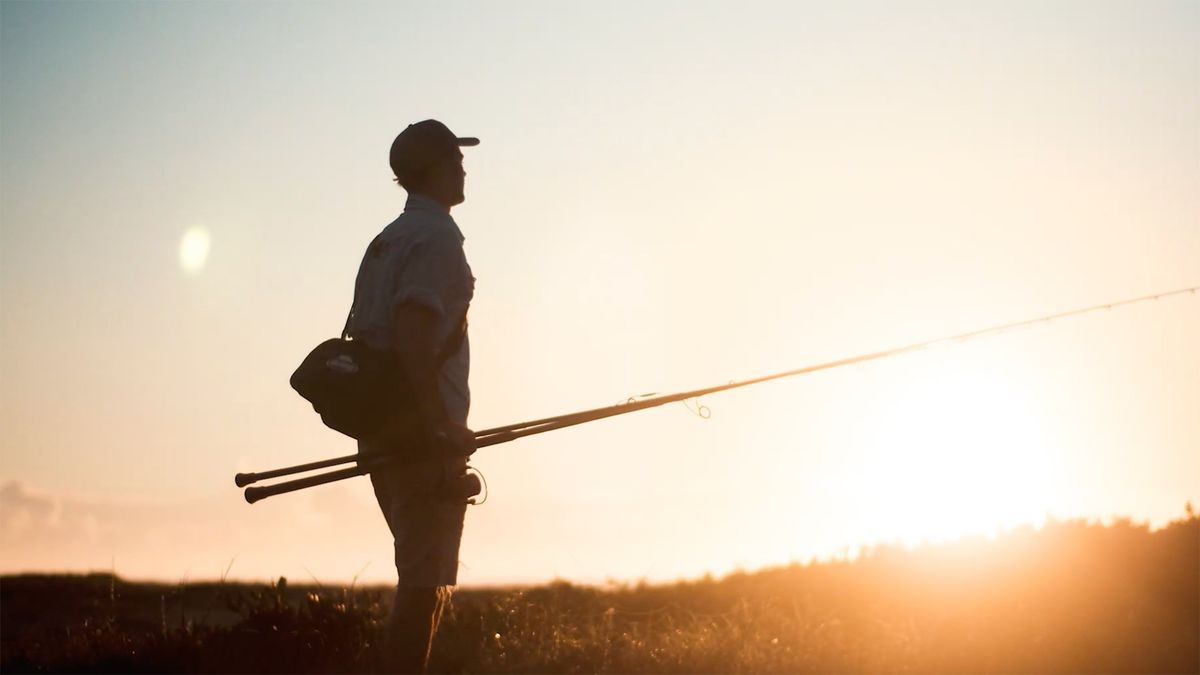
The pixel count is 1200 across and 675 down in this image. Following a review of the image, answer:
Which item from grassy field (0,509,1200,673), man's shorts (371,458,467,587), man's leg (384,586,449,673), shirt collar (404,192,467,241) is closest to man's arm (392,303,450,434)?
man's shorts (371,458,467,587)

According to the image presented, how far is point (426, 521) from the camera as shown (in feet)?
18.6

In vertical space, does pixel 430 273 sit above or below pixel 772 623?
above

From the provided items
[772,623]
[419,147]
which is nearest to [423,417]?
[419,147]

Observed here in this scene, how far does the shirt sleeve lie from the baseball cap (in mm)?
496

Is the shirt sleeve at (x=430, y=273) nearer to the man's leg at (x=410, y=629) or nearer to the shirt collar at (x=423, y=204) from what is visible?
the shirt collar at (x=423, y=204)

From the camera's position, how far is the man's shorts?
560 centimetres

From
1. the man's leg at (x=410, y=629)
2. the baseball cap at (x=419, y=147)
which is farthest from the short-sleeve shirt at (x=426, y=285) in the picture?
the man's leg at (x=410, y=629)

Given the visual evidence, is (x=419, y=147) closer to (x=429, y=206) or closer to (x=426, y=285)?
(x=429, y=206)

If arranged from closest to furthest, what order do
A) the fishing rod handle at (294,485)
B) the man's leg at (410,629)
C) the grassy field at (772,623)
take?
the man's leg at (410,629), the fishing rod handle at (294,485), the grassy field at (772,623)

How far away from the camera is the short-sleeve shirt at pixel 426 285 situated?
223 inches

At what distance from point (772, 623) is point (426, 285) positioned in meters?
4.37

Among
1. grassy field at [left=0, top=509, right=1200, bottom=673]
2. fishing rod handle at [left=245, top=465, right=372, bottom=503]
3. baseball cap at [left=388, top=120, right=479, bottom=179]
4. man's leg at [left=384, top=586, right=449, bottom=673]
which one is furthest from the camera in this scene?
grassy field at [left=0, top=509, right=1200, bottom=673]

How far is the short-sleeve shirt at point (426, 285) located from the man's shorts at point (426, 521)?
0.95ft

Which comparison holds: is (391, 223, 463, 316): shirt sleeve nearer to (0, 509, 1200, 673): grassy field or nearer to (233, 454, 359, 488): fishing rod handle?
(233, 454, 359, 488): fishing rod handle
